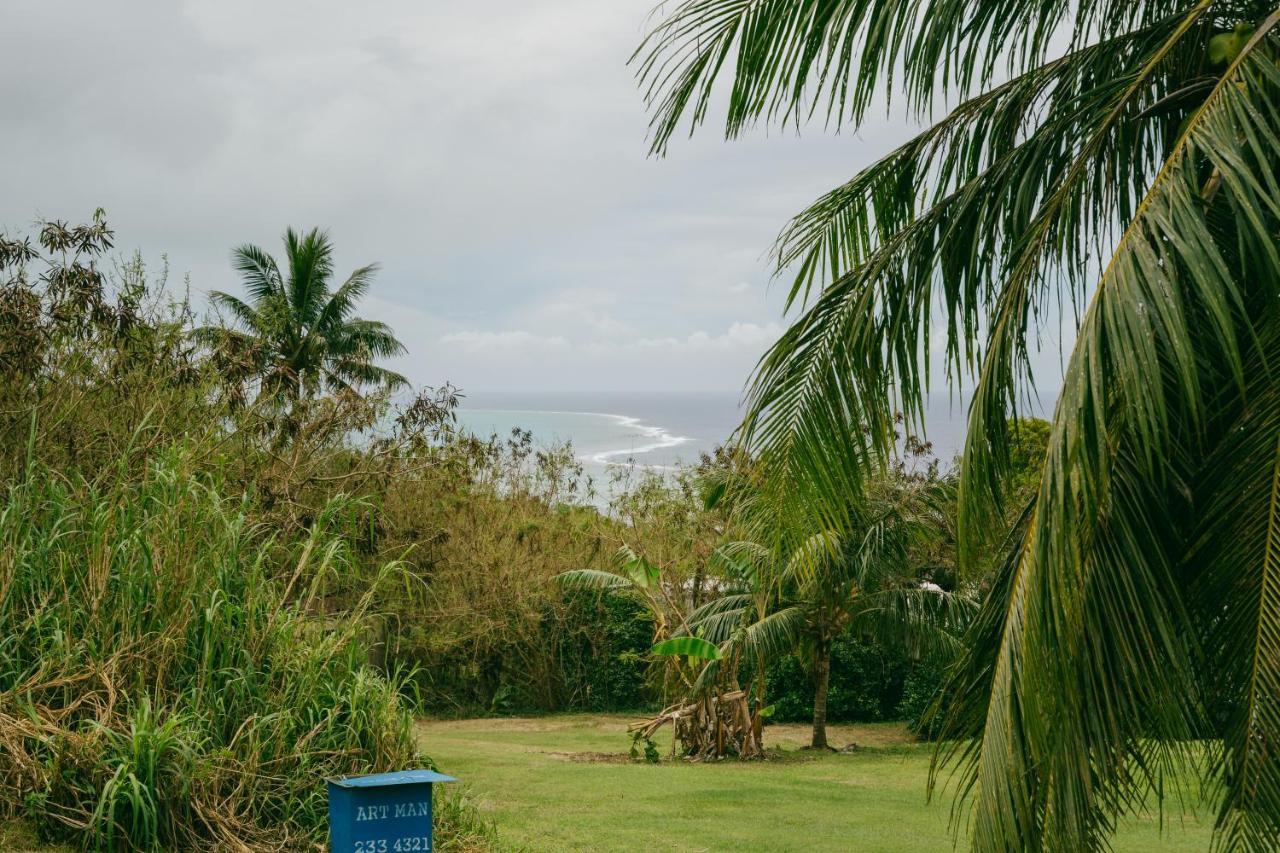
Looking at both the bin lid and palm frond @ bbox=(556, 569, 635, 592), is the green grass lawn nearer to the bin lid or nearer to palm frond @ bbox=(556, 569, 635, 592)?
palm frond @ bbox=(556, 569, 635, 592)

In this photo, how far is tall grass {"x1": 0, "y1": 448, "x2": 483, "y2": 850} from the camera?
614 centimetres

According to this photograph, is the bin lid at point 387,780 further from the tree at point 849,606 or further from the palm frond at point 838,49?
the tree at point 849,606

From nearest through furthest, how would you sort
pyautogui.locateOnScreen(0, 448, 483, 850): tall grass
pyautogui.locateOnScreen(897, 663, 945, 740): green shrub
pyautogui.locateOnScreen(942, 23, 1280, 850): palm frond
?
pyautogui.locateOnScreen(942, 23, 1280, 850): palm frond, pyautogui.locateOnScreen(0, 448, 483, 850): tall grass, pyautogui.locateOnScreen(897, 663, 945, 740): green shrub

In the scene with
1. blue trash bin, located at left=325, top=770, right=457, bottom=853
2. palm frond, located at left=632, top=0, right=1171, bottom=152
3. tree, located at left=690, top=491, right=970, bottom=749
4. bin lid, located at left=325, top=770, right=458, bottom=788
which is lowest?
blue trash bin, located at left=325, top=770, right=457, bottom=853

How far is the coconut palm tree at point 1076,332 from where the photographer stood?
334cm

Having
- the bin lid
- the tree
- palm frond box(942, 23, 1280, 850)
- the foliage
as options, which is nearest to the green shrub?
the tree

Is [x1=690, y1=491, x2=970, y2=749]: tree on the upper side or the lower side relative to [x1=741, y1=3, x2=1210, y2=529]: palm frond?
lower

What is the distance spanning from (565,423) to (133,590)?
105029mm

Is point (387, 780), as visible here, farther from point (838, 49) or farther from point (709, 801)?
point (709, 801)

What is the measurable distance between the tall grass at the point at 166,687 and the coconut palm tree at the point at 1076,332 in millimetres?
3625

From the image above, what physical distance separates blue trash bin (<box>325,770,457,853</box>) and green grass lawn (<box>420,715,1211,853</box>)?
2954 mm

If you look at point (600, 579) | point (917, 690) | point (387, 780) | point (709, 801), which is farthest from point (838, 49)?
point (917, 690)

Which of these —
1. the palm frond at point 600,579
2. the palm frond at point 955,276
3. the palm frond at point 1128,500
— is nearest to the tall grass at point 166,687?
the palm frond at point 955,276

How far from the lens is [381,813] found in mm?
5215
